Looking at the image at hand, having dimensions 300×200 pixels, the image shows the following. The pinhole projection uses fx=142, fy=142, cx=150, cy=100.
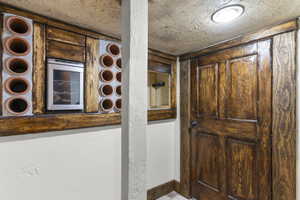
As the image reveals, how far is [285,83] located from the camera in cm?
128

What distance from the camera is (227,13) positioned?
113 cm

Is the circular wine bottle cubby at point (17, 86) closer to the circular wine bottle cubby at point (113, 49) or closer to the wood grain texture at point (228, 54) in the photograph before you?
the circular wine bottle cubby at point (113, 49)

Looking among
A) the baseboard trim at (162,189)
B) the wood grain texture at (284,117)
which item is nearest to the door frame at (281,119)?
the wood grain texture at (284,117)

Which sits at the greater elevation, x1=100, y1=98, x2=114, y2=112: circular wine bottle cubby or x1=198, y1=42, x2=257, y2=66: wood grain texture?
x1=198, y1=42, x2=257, y2=66: wood grain texture

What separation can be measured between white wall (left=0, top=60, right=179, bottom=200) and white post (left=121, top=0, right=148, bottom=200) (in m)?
0.76

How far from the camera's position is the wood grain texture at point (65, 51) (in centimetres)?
124

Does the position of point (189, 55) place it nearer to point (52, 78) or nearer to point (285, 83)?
point (285, 83)

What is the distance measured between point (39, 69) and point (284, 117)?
2.17 m

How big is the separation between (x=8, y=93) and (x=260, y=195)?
242 cm

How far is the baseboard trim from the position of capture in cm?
197

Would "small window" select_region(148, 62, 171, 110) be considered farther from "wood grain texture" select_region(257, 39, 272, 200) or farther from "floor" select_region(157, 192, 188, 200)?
"floor" select_region(157, 192, 188, 200)

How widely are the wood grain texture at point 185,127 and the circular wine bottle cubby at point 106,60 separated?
1092 millimetres

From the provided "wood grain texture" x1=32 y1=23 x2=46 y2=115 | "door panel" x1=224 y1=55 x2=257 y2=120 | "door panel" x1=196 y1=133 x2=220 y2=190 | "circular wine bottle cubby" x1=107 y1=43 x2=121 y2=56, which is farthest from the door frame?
"wood grain texture" x1=32 y1=23 x2=46 y2=115

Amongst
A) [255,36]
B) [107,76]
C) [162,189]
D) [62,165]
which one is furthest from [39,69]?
[162,189]
